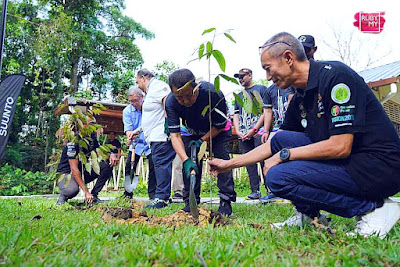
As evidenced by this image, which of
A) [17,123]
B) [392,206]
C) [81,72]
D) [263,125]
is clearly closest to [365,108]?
[392,206]

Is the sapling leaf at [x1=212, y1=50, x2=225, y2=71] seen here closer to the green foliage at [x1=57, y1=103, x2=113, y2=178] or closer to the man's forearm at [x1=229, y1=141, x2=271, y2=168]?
the man's forearm at [x1=229, y1=141, x2=271, y2=168]

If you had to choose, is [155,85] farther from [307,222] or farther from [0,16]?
[307,222]

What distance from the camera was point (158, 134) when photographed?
4.72 meters

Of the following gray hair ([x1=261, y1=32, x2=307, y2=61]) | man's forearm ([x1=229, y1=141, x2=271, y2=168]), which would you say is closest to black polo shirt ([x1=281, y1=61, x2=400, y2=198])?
gray hair ([x1=261, y1=32, x2=307, y2=61])

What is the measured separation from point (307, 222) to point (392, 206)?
56 centimetres

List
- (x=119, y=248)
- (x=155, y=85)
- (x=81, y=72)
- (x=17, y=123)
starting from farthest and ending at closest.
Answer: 1. (x=81, y=72)
2. (x=17, y=123)
3. (x=155, y=85)
4. (x=119, y=248)

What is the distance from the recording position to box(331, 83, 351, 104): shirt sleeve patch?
6.81 ft

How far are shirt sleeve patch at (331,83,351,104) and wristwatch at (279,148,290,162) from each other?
→ 1.43 feet

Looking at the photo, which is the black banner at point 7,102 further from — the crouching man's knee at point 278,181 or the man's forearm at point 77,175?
the crouching man's knee at point 278,181

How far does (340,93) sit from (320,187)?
22.2 inches

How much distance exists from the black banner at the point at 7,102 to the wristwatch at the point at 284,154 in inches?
283

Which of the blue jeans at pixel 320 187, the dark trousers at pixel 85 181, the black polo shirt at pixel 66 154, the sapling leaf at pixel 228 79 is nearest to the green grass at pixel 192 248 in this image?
the blue jeans at pixel 320 187

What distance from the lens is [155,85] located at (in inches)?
197

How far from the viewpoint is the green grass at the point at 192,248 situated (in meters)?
1.60
